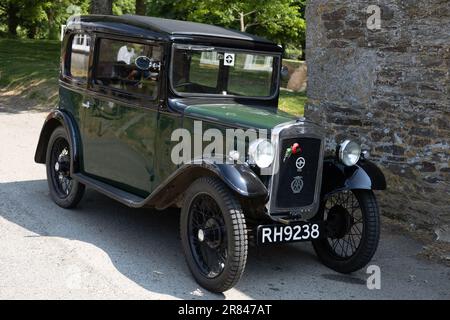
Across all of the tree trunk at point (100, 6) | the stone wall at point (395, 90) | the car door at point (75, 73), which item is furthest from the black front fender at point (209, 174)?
the tree trunk at point (100, 6)

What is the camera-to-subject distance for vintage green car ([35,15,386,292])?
456cm

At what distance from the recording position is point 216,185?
4.46 meters

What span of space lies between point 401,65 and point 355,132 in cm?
88

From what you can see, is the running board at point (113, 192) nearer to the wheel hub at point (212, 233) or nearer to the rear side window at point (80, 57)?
the wheel hub at point (212, 233)

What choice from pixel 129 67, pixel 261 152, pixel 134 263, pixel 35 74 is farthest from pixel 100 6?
pixel 261 152

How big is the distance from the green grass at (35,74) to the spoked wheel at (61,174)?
5751 millimetres

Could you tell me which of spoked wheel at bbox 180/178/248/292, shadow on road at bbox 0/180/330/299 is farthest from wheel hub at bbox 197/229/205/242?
shadow on road at bbox 0/180/330/299

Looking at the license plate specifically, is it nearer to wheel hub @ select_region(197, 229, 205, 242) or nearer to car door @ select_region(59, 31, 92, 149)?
wheel hub @ select_region(197, 229, 205, 242)

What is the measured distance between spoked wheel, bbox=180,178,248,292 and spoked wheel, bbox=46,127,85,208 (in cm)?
187

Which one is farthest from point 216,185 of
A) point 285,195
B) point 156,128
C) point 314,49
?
point 314,49

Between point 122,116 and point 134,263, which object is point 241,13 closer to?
point 122,116

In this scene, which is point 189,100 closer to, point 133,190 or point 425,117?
point 133,190

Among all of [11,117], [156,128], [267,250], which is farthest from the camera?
[11,117]

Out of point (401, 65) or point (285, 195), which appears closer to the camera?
point (285, 195)
